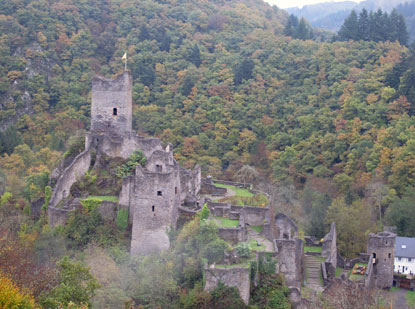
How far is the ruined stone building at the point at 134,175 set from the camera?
31625 mm

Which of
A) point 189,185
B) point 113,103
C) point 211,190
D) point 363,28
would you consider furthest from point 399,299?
point 363,28

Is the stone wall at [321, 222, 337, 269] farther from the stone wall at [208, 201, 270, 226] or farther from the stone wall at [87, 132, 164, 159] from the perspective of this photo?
the stone wall at [87, 132, 164, 159]

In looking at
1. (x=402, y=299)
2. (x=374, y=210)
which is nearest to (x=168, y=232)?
(x=402, y=299)

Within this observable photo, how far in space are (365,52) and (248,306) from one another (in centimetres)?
4989

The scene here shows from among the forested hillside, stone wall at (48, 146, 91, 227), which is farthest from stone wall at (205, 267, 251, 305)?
the forested hillside

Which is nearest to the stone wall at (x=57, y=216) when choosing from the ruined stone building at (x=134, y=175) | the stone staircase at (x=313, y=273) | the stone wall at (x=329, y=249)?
the ruined stone building at (x=134, y=175)

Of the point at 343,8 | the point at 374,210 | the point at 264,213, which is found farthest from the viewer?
the point at 343,8

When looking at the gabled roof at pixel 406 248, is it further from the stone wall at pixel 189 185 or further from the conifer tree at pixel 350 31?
the conifer tree at pixel 350 31

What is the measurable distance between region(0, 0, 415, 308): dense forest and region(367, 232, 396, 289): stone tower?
298cm

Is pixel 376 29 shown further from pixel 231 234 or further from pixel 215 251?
pixel 215 251

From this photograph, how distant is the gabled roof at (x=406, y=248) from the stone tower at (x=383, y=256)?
367 centimetres

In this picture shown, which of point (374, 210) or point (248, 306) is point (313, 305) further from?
point (374, 210)

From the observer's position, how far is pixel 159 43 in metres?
78.9

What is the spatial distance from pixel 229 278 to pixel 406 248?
62.1 feet
